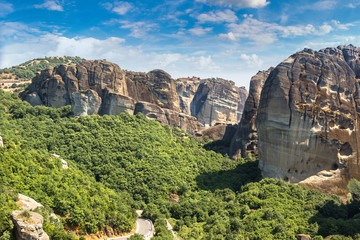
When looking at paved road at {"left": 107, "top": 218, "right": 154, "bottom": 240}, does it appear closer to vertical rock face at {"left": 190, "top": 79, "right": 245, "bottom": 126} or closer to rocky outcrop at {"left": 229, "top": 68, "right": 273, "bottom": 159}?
rocky outcrop at {"left": 229, "top": 68, "right": 273, "bottom": 159}

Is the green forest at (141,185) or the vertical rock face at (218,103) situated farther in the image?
the vertical rock face at (218,103)

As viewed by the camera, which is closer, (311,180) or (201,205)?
(201,205)

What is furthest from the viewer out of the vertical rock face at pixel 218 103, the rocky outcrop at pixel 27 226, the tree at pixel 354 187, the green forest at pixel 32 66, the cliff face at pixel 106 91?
the vertical rock face at pixel 218 103

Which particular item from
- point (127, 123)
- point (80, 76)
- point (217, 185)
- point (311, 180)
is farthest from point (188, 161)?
point (80, 76)

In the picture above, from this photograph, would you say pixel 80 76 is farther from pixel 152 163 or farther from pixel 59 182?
pixel 59 182

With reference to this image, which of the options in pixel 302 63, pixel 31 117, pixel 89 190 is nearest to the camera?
pixel 89 190

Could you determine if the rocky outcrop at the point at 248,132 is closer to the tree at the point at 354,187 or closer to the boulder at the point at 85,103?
the tree at the point at 354,187

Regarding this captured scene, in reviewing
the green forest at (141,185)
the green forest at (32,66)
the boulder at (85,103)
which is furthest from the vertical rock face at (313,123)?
the green forest at (32,66)
